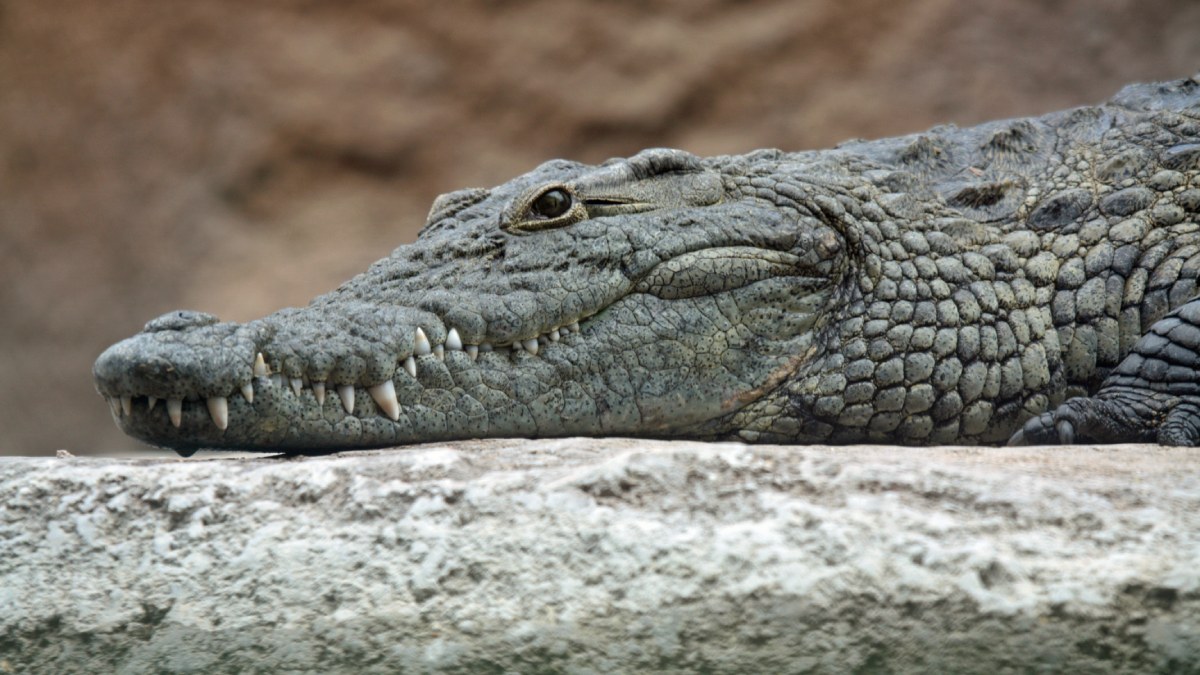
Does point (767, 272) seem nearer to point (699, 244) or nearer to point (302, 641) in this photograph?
Answer: point (699, 244)

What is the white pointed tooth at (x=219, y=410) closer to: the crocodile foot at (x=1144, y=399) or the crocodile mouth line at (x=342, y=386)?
the crocodile mouth line at (x=342, y=386)

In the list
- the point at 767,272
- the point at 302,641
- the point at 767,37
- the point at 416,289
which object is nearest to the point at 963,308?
the point at 767,272

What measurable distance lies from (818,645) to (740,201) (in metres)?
1.79

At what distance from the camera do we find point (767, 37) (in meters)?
7.08

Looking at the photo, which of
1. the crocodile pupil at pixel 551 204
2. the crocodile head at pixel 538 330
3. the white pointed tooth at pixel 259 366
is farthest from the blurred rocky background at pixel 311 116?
the white pointed tooth at pixel 259 366

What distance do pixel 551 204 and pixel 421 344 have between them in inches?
25.4

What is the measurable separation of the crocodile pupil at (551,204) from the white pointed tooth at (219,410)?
3.37ft

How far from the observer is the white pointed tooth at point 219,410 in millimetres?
2318

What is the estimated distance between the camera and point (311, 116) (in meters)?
7.05

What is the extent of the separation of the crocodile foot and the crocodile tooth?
1478 mm

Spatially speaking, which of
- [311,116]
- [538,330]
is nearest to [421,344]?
[538,330]

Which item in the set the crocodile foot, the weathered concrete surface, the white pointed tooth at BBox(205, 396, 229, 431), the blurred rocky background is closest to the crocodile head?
the white pointed tooth at BBox(205, 396, 229, 431)

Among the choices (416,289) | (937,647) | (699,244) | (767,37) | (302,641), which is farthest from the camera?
(767,37)

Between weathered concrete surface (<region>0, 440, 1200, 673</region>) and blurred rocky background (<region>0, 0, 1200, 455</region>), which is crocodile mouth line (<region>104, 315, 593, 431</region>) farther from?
blurred rocky background (<region>0, 0, 1200, 455</region>)
